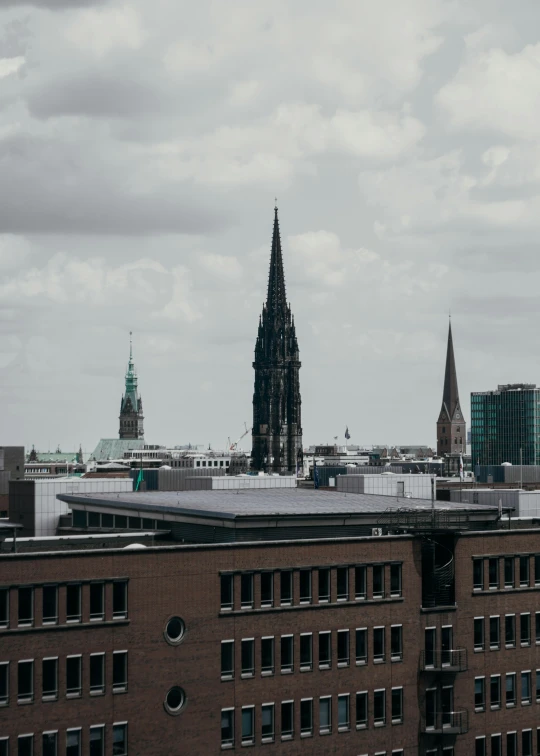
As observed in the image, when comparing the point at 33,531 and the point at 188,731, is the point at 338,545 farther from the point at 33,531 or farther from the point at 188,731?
the point at 33,531

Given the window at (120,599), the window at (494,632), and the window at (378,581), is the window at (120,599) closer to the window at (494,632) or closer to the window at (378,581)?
the window at (378,581)

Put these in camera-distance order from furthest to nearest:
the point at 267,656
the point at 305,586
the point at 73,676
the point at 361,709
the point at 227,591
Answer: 1. the point at 361,709
2. the point at 305,586
3. the point at 267,656
4. the point at 227,591
5. the point at 73,676

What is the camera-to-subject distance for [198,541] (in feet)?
237

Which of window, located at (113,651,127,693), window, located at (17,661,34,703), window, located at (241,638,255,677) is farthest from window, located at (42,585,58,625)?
window, located at (241,638,255,677)

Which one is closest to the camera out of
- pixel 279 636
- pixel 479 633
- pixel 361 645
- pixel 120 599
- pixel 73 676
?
pixel 73 676

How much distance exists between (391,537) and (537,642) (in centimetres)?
1184

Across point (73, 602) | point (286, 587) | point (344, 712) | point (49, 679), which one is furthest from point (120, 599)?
point (344, 712)

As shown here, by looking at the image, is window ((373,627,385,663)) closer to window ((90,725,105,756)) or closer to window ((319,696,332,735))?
window ((319,696,332,735))

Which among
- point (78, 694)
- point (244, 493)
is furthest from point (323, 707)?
point (244, 493)

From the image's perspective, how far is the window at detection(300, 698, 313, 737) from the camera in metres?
65.2

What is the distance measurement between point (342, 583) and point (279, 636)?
464cm

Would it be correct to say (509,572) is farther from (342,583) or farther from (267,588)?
(267,588)

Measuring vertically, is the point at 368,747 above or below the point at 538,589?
below

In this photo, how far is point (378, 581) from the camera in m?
68.1
